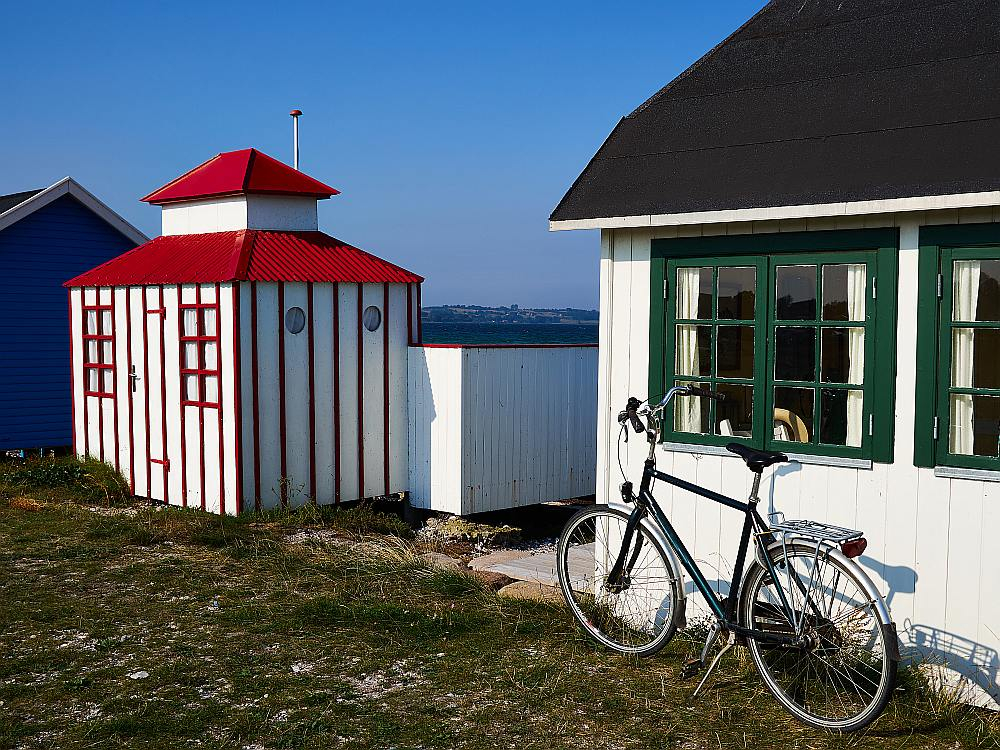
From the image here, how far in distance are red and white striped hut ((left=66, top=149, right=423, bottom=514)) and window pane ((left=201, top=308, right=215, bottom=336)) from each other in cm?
3

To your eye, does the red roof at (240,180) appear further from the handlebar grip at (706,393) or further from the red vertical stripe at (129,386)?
the handlebar grip at (706,393)

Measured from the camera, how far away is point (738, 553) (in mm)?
5559

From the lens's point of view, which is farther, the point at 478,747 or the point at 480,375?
the point at 480,375

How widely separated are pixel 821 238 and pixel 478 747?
3222 mm

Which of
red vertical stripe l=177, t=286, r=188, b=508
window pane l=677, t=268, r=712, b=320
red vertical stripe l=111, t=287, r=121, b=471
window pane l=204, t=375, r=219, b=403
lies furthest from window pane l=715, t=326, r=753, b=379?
red vertical stripe l=111, t=287, r=121, b=471

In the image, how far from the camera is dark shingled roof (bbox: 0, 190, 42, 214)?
16.5 metres

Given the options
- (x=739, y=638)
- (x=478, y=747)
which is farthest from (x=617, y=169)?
(x=478, y=747)

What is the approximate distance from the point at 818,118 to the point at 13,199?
1467 centimetres

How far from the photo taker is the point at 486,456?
11492 millimetres

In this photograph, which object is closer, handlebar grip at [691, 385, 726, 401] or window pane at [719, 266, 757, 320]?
handlebar grip at [691, 385, 726, 401]

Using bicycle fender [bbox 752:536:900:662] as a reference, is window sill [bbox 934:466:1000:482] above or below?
above

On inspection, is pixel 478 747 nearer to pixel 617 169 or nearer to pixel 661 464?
A: pixel 661 464

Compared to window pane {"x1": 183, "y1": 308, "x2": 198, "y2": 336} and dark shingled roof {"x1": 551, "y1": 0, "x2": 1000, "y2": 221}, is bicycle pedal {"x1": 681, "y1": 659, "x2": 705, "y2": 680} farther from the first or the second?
window pane {"x1": 183, "y1": 308, "x2": 198, "y2": 336}

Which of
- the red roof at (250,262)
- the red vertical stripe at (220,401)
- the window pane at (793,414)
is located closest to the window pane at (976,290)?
the window pane at (793,414)
